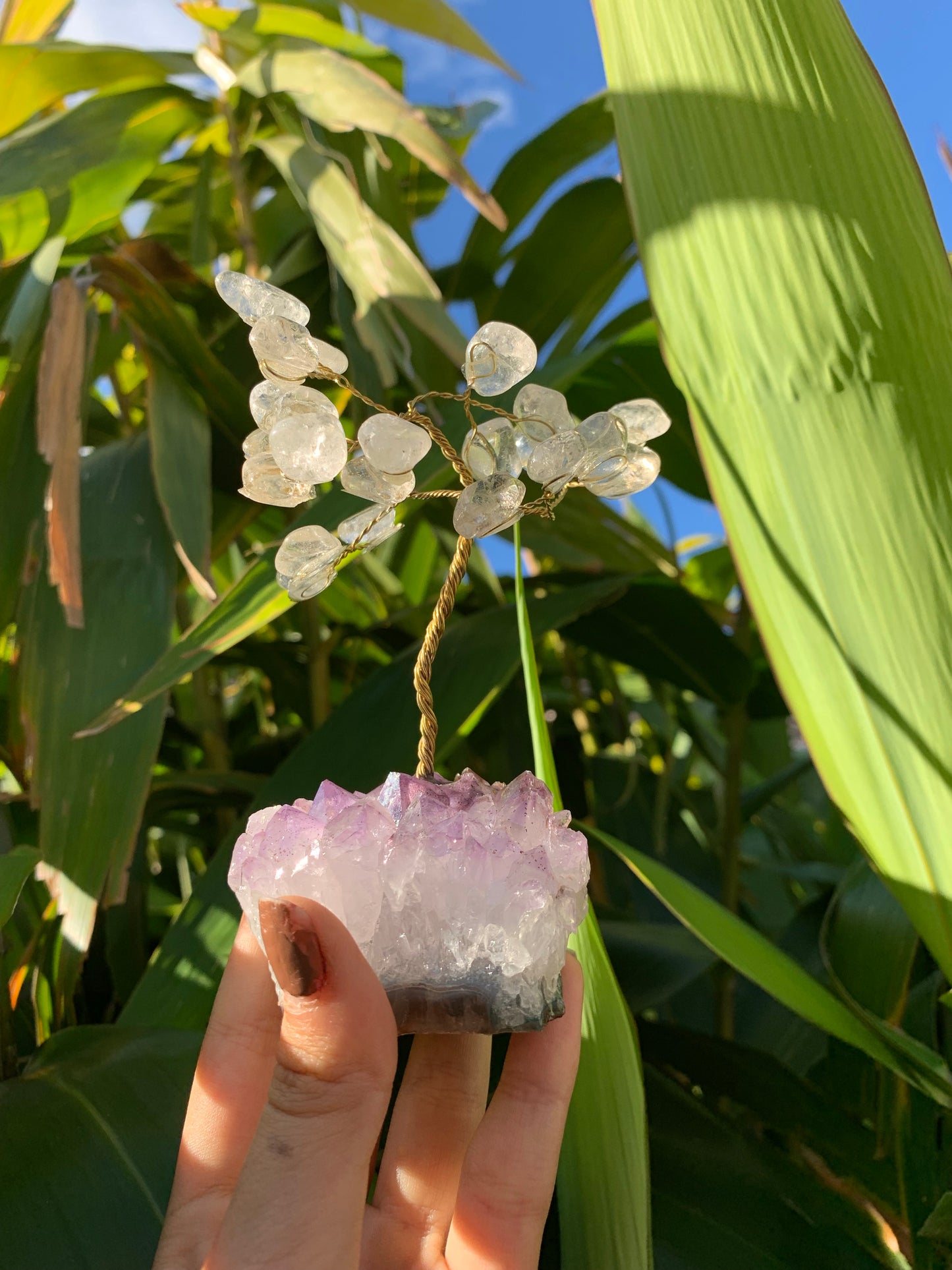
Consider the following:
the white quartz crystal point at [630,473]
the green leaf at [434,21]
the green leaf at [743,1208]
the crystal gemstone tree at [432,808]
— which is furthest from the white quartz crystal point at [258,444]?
the green leaf at [434,21]

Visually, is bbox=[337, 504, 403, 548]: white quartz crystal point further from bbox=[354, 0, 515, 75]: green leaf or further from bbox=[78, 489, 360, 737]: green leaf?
bbox=[354, 0, 515, 75]: green leaf

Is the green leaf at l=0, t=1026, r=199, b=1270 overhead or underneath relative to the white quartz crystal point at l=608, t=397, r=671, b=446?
underneath

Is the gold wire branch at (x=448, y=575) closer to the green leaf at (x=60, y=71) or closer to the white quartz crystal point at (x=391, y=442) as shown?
the white quartz crystal point at (x=391, y=442)

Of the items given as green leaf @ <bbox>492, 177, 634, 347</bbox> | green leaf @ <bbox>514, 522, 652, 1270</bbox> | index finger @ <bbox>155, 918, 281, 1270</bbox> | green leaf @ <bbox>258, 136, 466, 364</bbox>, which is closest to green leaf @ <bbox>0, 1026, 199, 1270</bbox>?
index finger @ <bbox>155, 918, 281, 1270</bbox>

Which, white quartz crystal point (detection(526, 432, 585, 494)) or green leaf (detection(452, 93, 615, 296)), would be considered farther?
green leaf (detection(452, 93, 615, 296))

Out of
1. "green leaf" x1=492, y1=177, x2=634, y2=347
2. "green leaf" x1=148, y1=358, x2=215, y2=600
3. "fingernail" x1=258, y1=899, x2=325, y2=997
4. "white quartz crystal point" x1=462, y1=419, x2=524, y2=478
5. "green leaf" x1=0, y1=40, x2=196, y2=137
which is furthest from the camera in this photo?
"green leaf" x1=492, y1=177, x2=634, y2=347

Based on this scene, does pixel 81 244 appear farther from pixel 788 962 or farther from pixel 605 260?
pixel 788 962

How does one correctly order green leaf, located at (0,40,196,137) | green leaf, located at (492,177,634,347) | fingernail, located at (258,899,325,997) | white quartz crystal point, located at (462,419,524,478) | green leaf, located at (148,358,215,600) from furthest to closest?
green leaf, located at (492,177,634,347), green leaf, located at (0,40,196,137), green leaf, located at (148,358,215,600), white quartz crystal point, located at (462,419,524,478), fingernail, located at (258,899,325,997)
